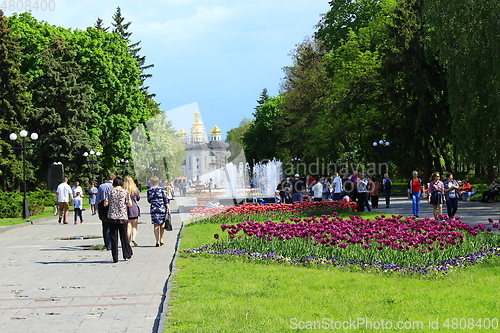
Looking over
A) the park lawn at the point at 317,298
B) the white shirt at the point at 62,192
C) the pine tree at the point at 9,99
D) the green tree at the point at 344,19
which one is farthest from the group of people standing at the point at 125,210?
the green tree at the point at 344,19

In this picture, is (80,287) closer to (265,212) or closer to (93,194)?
(265,212)

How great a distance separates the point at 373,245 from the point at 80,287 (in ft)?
17.0

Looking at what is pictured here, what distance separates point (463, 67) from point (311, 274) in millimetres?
21900

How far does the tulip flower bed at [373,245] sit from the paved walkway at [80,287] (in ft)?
6.15

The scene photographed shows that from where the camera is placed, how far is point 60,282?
471 inches

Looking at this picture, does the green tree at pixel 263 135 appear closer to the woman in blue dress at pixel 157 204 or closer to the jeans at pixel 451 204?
the jeans at pixel 451 204

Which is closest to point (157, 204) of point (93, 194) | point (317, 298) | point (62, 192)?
point (317, 298)

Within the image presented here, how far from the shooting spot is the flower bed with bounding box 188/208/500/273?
1169 cm

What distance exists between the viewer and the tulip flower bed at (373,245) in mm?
11672

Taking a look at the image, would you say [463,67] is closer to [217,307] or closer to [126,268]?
[126,268]

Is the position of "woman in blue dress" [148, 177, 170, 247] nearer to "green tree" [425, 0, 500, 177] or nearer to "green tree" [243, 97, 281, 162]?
"green tree" [425, 0, 500, 177]

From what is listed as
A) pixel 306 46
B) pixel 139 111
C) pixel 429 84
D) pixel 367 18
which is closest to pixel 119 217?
pixel 429 84

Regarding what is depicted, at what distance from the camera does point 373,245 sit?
512 inches

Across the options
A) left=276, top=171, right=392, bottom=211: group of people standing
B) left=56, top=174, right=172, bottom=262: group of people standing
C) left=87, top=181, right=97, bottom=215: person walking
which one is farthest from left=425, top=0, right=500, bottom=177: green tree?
left=87, top=181, right=97, bottom=215: person walking
